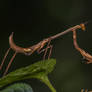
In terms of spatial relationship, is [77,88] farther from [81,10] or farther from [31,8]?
[31,8]

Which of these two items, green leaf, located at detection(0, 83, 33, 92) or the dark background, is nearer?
green leaf, located at detection(0, 83, 33, 92)

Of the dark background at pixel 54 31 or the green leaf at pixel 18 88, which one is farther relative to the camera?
the dark background at pixel 54 31

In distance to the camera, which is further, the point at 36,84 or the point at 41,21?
the point at 41,21

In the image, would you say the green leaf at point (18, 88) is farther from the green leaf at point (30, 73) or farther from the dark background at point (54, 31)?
the dark background at point (54, 31)

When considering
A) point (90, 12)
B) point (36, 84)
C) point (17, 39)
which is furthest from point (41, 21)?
point (36, 84)

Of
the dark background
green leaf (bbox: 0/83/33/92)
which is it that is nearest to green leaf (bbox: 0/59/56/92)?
green leaf (bbox: 0/83/33/92)

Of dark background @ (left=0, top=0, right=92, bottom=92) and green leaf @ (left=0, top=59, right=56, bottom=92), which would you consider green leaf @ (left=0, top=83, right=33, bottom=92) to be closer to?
green leaf @ (left=0, top=59, right=56, bottom=92)

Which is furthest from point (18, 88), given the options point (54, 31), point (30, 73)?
point (54, 31)

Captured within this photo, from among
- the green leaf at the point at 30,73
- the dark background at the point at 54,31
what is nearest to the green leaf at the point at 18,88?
the green leaf at the point at 30,73
